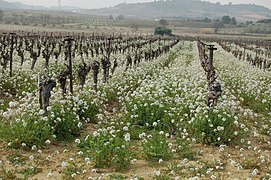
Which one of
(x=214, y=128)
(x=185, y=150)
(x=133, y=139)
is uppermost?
(x=214, y=128)

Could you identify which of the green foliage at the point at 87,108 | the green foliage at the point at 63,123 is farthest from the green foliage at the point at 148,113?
the green foliage at the point at 63,123

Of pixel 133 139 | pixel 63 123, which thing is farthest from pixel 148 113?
pixel 63 123

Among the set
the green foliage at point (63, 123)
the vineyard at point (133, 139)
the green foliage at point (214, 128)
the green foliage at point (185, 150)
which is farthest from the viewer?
the green foliage at point (214, 128)

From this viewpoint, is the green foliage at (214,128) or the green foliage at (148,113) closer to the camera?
the green foliage at (214,128)

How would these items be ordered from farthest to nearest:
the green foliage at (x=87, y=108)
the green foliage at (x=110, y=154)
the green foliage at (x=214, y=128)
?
the green foliage at (x=87, y=108) < the green foliage at (x=214, y=128) < the green foliage at (x=110, y=154)

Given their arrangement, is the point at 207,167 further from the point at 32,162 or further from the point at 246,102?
the point at 246,102

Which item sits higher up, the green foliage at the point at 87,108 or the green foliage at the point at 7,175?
the green foliage at the point at 87,108

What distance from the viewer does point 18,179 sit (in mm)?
7840

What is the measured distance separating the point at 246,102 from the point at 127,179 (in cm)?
922

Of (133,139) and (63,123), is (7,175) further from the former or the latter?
(133,139)

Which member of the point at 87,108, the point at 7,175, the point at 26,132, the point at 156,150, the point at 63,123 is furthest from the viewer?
the point at 87,108

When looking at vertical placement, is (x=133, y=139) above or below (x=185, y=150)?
below

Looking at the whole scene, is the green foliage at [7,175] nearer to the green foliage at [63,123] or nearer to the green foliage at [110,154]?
the green foliage at [110,154]

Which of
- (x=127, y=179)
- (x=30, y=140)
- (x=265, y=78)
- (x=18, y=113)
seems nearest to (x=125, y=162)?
(x=127, y=179)
